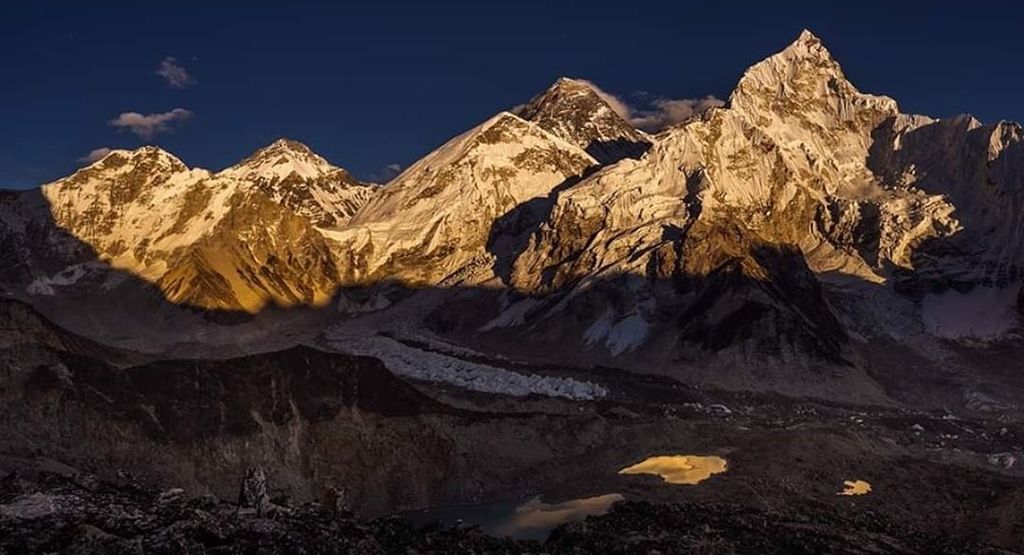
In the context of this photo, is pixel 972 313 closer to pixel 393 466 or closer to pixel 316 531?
pixel 393 466

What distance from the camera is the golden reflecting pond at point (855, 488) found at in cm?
6230

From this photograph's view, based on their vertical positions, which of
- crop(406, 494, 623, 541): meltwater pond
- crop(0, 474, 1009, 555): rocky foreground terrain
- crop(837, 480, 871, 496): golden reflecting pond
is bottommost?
crop(837, 480, 871, 496): golden reflecting pond

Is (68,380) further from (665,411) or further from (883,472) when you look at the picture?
(665,411)

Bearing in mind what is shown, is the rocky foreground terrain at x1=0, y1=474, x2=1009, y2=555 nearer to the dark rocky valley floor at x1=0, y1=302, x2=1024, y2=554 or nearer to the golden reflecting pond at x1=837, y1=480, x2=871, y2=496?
the dark rocky valley floor at x1=0, y1=302, x2=1024, y2=554

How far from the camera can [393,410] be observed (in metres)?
68.4

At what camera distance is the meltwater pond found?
Answer: 168 ft

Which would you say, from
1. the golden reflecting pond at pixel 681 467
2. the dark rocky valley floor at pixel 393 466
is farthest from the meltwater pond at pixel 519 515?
the golden reflecting pond at pixel 681 467

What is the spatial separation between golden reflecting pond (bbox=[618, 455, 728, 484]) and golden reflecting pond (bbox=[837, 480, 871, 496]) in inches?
281

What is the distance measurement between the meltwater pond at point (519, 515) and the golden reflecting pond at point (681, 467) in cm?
706

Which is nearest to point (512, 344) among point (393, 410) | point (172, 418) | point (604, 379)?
point (604, 379)

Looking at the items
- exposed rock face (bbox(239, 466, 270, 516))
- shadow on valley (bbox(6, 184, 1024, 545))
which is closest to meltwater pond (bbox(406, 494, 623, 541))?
shadow on valley (bbox(6, 184, 1024, 545))

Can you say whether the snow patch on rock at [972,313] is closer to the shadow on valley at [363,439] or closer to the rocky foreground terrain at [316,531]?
the shadow on valley at [363,439]

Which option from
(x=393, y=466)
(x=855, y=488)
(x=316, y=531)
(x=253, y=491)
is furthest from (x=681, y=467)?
(x=316, y=531)

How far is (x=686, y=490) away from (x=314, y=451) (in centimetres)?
2121
